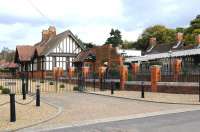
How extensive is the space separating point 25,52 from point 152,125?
47352mm

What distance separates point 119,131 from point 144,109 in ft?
19.7

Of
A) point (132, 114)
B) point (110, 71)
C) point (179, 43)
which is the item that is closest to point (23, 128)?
point (132, 114)

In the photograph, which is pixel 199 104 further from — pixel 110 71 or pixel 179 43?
pixel 179 43

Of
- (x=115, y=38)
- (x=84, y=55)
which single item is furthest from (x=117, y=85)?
(x=115, y=38)

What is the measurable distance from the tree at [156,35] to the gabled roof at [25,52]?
33.3 metres

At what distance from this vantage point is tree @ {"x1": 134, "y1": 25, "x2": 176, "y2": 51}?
8431 cm

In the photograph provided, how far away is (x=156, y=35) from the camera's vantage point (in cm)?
8675

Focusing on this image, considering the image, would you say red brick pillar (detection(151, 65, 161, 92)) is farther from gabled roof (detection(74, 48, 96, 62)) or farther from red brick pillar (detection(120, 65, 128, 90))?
gabled roof (detection(74, 48, 96, 62))

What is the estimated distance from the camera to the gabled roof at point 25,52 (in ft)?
184

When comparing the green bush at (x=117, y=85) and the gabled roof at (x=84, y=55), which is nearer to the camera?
the green bush at (x=117, y=85)

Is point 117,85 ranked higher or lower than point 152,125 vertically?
higher

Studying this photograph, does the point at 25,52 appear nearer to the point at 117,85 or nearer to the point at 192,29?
the point at 117,85

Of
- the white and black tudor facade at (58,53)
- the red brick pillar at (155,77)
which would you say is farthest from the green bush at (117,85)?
the white and black tudor facade at (58,53)

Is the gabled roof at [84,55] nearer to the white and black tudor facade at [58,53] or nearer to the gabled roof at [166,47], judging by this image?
the white and black tudor facade at [58,53]
